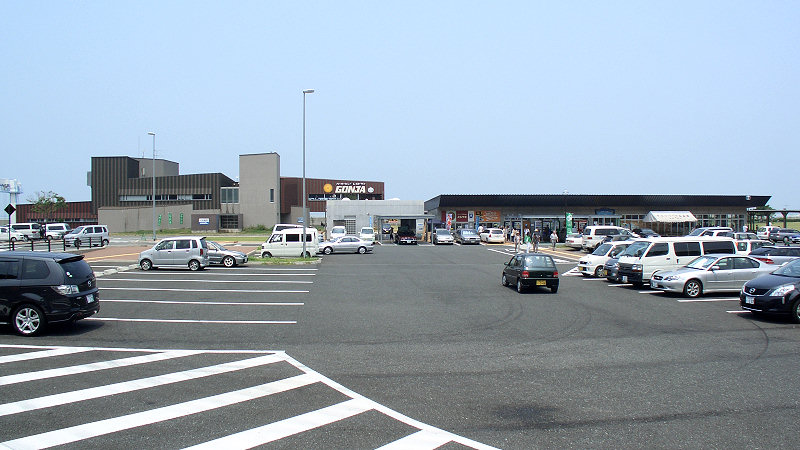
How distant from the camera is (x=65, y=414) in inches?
263

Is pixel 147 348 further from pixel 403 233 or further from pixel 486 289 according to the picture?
pixel 403 233

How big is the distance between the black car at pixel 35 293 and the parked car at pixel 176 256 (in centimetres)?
1551

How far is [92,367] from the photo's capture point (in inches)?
356

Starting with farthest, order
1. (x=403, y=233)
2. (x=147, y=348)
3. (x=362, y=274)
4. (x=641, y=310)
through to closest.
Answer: (x=403, y=233), (x=362, y=274), (x=641, y=310), (x=147, y=348)

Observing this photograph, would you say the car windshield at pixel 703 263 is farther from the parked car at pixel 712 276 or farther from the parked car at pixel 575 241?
the parked car at pixel 575 241

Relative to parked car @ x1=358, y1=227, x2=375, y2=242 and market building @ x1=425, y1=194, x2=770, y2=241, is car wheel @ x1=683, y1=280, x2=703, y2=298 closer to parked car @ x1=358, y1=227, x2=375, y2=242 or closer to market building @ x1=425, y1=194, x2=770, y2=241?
parked car @ x1=358, y1=227, x2=375, y2=242

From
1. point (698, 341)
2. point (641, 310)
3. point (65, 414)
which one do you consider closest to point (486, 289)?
point (641, 310)

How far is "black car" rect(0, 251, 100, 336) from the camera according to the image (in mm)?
11195

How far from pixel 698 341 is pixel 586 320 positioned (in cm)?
288

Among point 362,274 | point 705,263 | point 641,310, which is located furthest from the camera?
point 362,274

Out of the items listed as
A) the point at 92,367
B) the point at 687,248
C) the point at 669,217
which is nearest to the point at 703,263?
the point at 687,248

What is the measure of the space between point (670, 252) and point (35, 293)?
20.0 metres

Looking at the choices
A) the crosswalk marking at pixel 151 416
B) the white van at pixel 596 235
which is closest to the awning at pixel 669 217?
the white van at pixel 596 235

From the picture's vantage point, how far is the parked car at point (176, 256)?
27.0 metres
